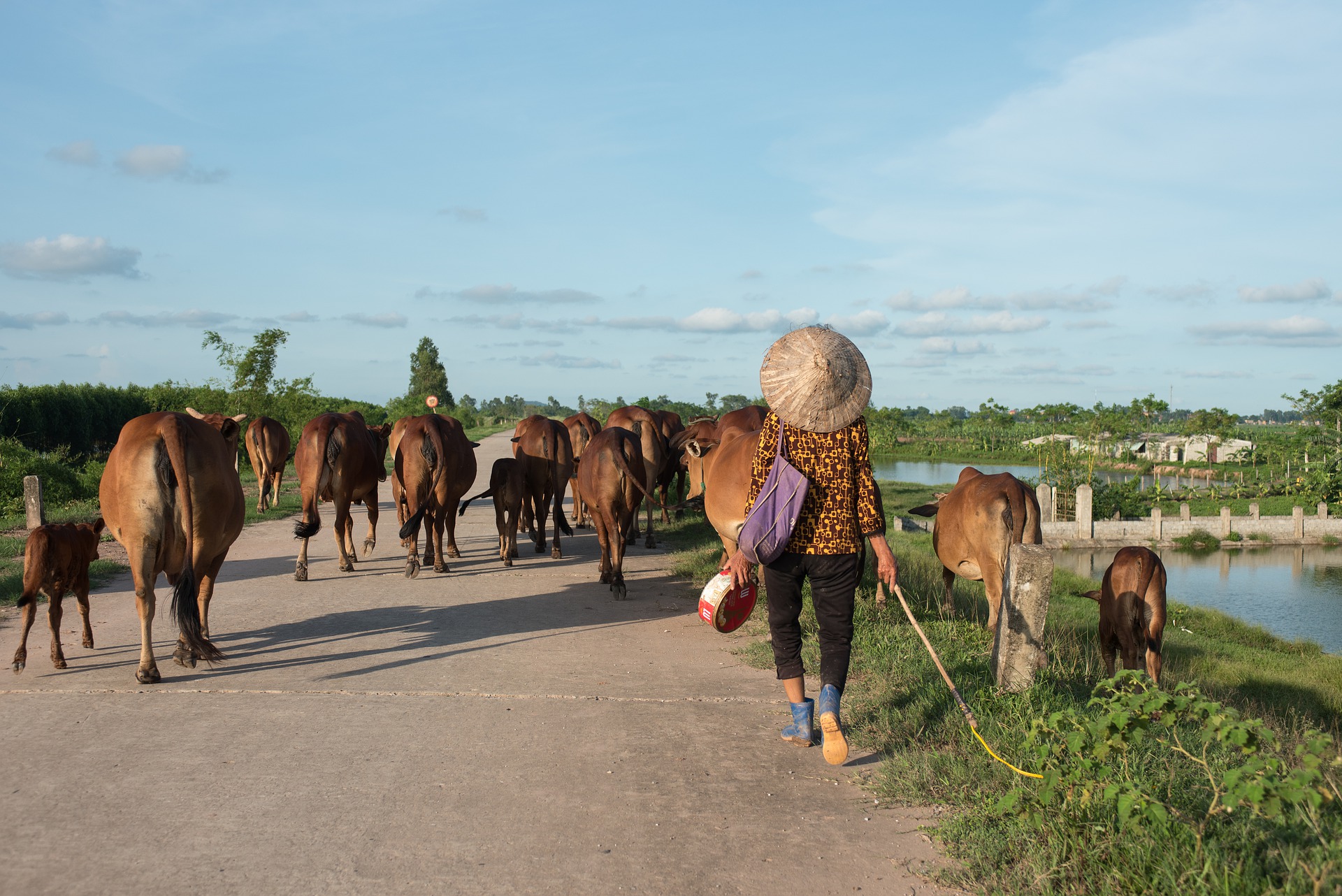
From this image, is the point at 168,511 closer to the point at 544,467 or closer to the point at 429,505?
the point at 429,505

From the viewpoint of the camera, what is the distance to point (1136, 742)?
3887 millimetres

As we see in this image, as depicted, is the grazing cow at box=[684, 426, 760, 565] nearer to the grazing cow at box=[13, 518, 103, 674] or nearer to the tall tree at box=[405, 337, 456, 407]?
the grazing cow at box=[13, 518, 103, 674]

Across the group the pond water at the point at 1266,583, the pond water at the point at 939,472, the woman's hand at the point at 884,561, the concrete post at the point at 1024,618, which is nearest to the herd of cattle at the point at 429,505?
the concrete post at the point at 1024,618

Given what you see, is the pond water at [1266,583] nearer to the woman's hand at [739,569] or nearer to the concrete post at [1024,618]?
the concrete post at [1024,618]

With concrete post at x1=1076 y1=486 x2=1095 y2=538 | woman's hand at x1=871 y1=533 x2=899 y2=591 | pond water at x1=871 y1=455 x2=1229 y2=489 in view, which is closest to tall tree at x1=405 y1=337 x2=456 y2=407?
pond water at x1=871 y1=455 x2=1229 y2=489

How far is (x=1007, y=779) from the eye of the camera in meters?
4.30

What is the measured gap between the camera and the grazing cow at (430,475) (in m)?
10.8

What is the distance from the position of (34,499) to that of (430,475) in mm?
5883

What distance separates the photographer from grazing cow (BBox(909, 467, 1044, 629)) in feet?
26.8

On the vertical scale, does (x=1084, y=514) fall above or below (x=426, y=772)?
below

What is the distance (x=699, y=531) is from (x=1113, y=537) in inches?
782

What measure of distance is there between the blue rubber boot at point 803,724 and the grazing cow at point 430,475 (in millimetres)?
6495

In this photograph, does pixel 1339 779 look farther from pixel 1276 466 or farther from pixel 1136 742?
pixel 1276 466

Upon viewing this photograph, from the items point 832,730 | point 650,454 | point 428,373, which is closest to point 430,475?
point 650,454
